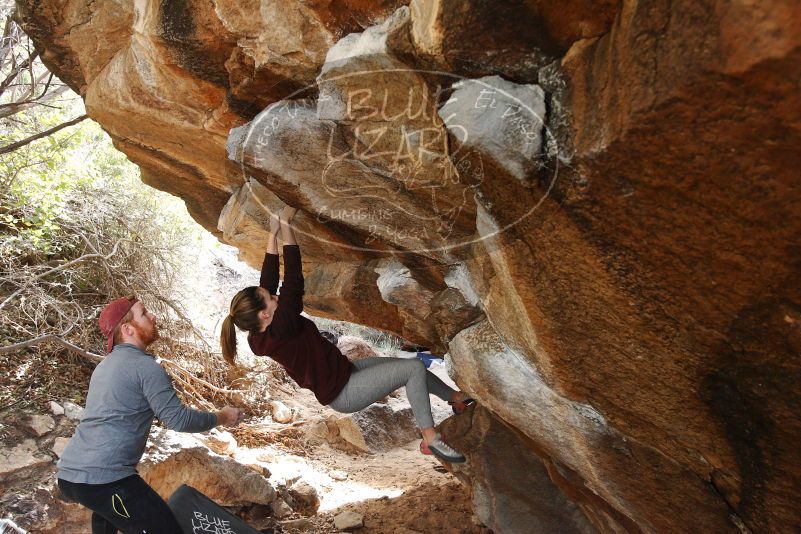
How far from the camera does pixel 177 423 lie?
2844mm

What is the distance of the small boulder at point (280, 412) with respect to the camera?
27.0 ft

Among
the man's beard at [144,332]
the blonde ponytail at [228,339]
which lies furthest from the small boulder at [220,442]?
the man's beard at [144,332]

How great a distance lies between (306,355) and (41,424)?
3427mm

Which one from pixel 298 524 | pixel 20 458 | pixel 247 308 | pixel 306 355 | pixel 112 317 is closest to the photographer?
pixel 112 317

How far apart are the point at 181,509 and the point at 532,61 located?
2912mm

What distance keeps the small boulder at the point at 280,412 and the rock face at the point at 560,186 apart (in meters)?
4.34

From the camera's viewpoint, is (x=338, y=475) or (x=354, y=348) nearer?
(x=338, y=475)

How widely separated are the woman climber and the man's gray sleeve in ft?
2.06

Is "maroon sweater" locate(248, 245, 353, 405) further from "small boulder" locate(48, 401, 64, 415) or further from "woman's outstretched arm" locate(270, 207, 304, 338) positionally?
"small boulder" locate(48, 401, 64, 415)

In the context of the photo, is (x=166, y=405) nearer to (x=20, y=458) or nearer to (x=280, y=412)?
(x=20, y=458)

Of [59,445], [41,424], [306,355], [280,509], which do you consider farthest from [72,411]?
[306,355]

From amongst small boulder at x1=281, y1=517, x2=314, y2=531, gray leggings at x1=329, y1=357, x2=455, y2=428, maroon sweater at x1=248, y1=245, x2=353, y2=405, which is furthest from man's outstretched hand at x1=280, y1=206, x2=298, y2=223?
small boulder at x1=281, y1=517, x2=314, y2=531

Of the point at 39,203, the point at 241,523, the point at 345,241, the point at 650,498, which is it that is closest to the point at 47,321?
the point at 39,203

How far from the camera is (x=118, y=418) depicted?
2.86 m
